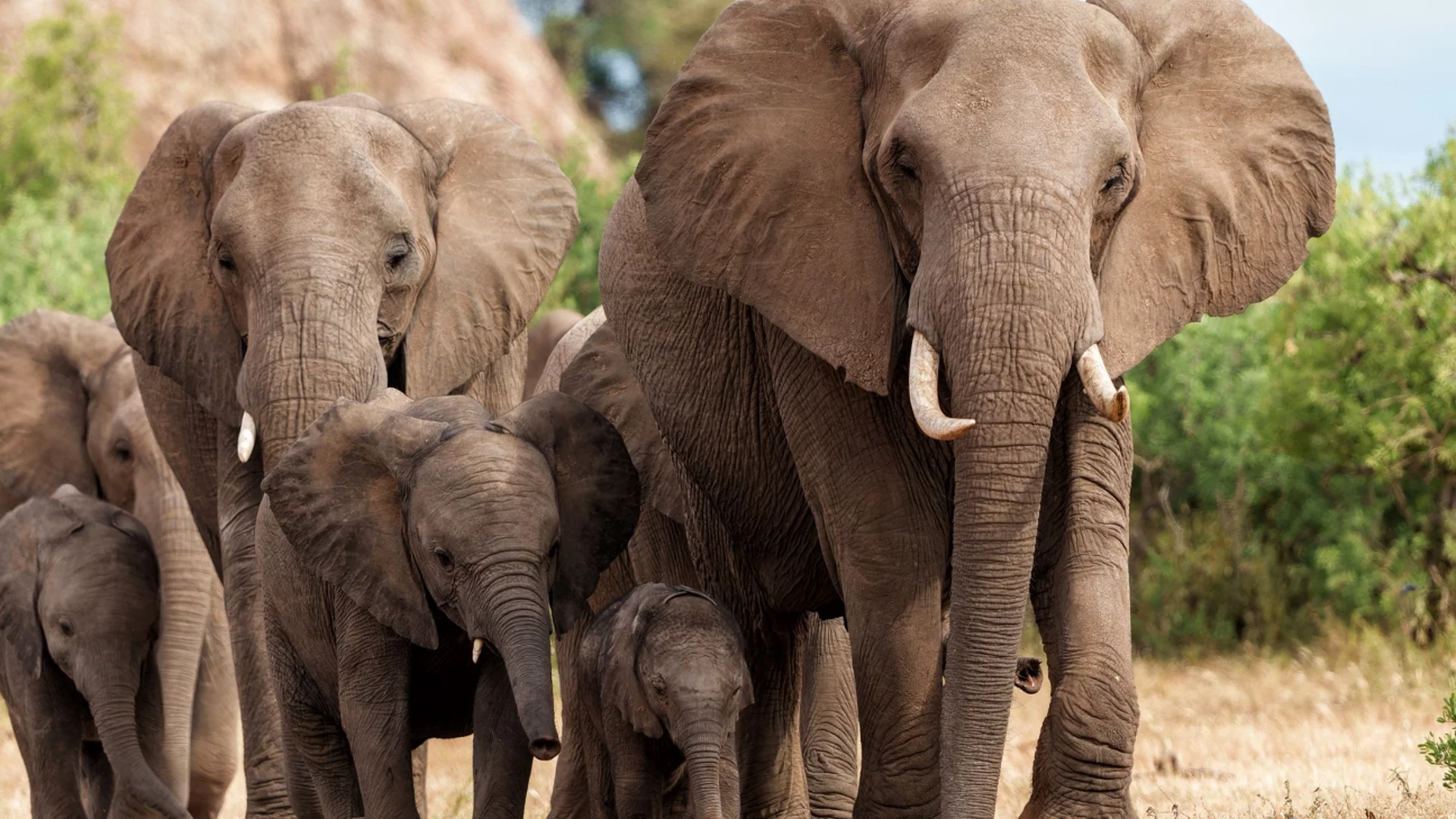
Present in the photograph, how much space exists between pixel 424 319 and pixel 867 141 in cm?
221

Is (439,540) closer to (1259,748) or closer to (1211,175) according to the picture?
(1211,175)

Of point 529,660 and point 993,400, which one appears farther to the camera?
point 529,660

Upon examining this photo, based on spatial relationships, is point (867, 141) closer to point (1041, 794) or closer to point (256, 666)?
point (1041, 794)

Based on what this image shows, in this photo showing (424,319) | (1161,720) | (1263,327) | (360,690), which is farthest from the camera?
(1263,327)

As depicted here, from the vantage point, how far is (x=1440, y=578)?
12102 millimetres

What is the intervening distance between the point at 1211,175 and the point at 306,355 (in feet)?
8.79

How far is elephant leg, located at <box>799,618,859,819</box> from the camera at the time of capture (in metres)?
7.07

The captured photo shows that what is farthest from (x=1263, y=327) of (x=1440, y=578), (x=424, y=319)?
(x=424, y=319)

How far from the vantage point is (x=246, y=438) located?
6715mm

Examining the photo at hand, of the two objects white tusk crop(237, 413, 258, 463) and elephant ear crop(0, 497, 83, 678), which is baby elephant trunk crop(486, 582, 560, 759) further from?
elephant ear crop(0, 497, 83, 678)

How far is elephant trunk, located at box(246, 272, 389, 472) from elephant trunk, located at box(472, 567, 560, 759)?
1.54 m

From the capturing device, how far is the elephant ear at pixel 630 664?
5.59 meters

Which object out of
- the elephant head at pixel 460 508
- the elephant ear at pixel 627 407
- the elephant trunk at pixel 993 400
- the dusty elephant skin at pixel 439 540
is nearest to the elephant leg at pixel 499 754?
the dusty elephant skin at pixel 439 540

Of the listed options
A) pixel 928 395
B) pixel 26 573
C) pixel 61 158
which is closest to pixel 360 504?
pixel 928 395
